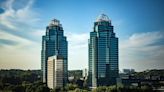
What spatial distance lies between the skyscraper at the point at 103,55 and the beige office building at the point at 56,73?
1.66 m

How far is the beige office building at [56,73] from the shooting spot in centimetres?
1775

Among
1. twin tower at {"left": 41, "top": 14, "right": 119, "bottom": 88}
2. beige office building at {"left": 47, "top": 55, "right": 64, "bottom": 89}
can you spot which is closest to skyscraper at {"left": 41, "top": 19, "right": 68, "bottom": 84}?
twin tower at {"left": 41, "top": 14, "right": 119, "bottom": 88}

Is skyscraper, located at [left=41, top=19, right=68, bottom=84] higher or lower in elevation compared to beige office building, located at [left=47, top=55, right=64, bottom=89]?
higher

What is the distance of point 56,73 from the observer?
18000mm

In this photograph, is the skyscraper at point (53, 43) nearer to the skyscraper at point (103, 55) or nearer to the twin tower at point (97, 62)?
the twin tower at point (97, 62)

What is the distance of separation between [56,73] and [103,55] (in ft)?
8.87

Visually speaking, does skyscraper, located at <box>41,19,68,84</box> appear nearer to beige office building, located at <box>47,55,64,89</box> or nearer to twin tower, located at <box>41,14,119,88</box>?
twin tower, located at <box>41,14,119,88</box>

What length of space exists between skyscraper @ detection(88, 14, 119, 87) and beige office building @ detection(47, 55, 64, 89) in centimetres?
166

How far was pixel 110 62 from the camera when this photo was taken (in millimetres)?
18953

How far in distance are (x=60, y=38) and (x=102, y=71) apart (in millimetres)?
3811

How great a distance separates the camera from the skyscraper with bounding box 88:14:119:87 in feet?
60.8

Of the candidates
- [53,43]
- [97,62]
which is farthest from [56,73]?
[53,43]

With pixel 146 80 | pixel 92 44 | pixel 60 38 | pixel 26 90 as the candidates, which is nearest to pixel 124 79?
pixel 146 80

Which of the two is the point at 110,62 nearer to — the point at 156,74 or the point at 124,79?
the point at 124,79
